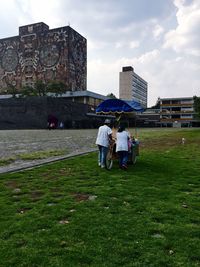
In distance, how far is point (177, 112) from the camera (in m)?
117

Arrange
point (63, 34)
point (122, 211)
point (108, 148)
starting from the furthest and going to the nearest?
point (63, 34) → point (108, 148) → point (122, 211)

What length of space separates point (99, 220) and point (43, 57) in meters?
103

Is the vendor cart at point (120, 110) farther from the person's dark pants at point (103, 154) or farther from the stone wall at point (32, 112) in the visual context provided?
the stone wall at point (32, 112)

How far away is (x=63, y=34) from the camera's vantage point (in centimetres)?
9900

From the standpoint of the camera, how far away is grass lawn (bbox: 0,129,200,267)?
366cm

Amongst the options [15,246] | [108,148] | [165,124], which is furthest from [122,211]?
[165,124]

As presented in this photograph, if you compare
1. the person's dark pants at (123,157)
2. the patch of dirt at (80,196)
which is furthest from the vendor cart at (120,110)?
the patch of dirt at (80,196)

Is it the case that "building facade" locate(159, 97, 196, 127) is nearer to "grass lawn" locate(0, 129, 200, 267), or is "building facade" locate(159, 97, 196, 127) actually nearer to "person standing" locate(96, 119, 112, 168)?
"person standing" locate(96, 119, 112, 168)

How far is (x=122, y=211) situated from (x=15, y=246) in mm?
2092

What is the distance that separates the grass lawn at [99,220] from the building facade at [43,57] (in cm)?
9113

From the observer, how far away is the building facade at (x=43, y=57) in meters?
99.4

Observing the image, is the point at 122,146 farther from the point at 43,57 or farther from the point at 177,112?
the point at 177,112

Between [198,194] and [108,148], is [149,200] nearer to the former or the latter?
[198,194]

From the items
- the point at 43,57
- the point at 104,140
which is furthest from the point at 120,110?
the point at 43,57
